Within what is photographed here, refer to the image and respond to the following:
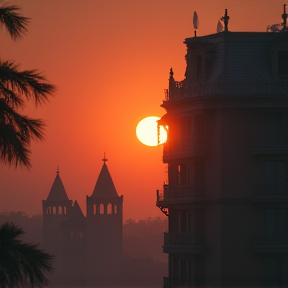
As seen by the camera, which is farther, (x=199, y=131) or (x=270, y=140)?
(x=199, y=131)

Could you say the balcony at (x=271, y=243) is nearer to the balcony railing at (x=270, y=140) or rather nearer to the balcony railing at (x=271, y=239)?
the balcony railing at (x=271, y=239)

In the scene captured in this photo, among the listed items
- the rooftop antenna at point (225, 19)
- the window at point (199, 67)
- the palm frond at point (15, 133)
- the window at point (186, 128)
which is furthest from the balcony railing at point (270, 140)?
the palm frond at point (15, 133)

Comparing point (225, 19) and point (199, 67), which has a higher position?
point (225, 19)

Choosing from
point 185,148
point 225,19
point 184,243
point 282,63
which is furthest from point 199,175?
point 225,19

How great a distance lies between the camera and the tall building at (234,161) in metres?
57.4

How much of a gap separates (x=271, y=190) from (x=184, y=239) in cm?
521

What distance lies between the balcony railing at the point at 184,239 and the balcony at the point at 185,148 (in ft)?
13.2

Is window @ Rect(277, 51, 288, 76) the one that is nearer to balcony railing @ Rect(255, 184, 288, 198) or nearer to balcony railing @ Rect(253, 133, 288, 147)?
balcony railing @ Rect(253, 133, 288, 147)

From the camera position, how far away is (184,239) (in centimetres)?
5988

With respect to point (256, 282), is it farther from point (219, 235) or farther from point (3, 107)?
point (3, 107)

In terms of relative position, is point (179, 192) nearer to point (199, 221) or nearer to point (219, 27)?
point (199, 221)

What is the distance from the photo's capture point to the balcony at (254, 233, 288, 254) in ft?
187

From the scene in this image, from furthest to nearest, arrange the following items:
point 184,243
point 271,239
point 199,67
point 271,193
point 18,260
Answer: point 199,67, point 184,243, point 271,193, point 271,239, point 18,260

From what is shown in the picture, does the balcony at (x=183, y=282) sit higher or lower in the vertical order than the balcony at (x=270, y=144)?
lower
